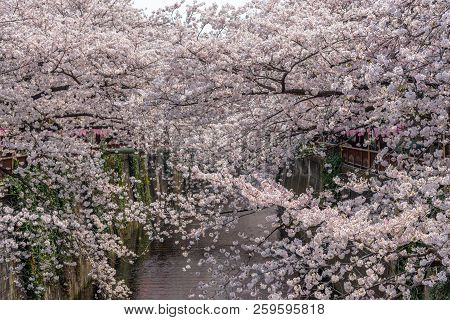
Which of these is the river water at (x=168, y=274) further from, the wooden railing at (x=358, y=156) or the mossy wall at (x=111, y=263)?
the wooden railing at (x=358, y=156)

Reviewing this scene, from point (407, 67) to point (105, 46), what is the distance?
607cm

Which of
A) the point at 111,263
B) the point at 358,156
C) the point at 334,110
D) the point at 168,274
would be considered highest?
the point at 358,156

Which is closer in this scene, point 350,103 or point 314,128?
point 350,103

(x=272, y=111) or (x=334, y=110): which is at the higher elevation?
(x=272, y=111)

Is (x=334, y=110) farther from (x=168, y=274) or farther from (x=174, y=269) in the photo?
(x=174, y=269)

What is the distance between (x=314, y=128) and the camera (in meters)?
11.2

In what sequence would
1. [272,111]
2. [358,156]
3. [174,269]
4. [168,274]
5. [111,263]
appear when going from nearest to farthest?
[272,111] < [358,156] < [168,274] < [111,263] < [174,269]

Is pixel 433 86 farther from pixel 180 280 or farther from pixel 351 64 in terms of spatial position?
pixel 180 280

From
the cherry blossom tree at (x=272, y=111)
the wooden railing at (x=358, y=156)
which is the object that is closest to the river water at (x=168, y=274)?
the wooden railing at (x=358, y=156)

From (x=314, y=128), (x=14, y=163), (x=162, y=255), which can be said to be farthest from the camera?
(x=162, y=255)

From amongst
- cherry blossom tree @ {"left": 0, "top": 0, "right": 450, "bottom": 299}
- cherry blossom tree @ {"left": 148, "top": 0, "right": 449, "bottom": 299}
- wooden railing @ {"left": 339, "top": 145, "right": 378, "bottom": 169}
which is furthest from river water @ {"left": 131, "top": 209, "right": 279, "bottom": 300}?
cherry blossom tree @ {"left": 148, "top": 0, "right": 449, "bottom": 299}

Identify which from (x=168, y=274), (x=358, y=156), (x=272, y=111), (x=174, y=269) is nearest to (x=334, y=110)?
(x=272, y=111)

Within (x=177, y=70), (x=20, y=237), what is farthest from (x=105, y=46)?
(x=20, y=237)

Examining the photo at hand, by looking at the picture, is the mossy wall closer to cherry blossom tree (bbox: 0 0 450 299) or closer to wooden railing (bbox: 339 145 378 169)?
cherry blossom tree (bbox: 0 0 450 299)
